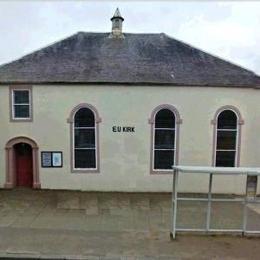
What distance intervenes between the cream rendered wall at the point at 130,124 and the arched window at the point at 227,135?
35cm

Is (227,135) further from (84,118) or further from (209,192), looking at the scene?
(84,118)

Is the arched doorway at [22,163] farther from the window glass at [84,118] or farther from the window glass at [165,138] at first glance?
the window glass at [165,138]

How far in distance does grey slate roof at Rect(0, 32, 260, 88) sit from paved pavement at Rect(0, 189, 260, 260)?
5.14 metres

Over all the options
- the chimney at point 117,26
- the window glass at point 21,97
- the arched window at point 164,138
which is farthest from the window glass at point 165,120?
the window glass at point 21,97

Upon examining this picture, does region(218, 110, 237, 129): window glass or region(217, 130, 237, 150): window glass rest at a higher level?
region(218, 110, 237, 129): window glass

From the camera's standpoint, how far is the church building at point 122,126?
13.5 metres

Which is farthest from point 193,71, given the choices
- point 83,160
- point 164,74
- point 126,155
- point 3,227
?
point 3,227

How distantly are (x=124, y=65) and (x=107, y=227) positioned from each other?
26.1 feet

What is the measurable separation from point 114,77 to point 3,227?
7.63 meters

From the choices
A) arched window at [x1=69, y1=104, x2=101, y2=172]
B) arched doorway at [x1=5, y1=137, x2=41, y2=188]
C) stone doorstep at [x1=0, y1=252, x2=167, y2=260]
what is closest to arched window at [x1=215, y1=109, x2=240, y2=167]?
arched window at [x1=69, y1=104, x2=101, y2=172]

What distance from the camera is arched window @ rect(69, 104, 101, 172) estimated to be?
1363cm

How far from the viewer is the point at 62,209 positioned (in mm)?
10812

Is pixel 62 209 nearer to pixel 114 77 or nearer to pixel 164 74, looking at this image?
pixel 114 77

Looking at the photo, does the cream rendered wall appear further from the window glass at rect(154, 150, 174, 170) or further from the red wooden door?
the red wooden door
